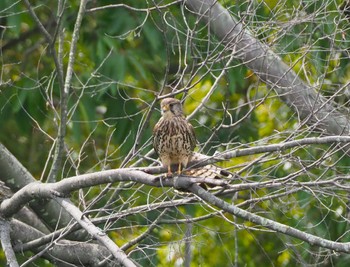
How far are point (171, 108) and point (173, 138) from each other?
229mm

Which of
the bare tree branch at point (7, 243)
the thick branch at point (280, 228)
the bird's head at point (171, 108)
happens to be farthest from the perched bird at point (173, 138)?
the bare tree branch at point (7, 243)

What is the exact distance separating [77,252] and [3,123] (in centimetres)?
238

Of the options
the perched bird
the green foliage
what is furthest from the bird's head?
the green foliage

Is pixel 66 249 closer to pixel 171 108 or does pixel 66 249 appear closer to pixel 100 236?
pixel 171 108

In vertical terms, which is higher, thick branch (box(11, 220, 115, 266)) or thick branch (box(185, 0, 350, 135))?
thick branch (box(185, 0, 350, 135))

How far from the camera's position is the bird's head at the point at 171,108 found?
6.04 meters

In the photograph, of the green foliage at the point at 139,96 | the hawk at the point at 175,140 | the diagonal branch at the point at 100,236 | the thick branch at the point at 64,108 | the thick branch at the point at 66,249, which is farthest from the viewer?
the green foliage at the point at 139,96

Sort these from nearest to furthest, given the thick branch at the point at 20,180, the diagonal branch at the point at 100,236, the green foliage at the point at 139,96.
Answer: the diagonal branch at the point at 100,236 < the thick branch at the point at 20,180 < the green foliage at the point at 139,96

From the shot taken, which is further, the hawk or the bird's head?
the bird's head

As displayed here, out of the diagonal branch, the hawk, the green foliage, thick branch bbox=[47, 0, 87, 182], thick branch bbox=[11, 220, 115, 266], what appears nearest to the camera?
the diagonal branch

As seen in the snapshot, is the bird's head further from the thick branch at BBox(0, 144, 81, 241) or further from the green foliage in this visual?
the thick branch at BBox(0, 144, 81, 241)

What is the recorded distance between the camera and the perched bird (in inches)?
230

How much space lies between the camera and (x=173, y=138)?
5918 millimetres

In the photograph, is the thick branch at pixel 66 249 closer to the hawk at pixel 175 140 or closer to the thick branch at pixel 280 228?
the hawk at pixel 175 140
